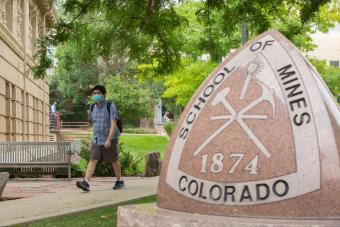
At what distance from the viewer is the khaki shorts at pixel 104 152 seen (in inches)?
399

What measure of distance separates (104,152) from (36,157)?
509 centimetres

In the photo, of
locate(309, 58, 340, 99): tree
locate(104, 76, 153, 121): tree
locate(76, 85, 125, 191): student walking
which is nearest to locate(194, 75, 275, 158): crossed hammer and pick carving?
locate(76, 85, 125, 191): student walking

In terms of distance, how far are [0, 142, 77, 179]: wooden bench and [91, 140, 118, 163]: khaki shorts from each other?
4.03 meters

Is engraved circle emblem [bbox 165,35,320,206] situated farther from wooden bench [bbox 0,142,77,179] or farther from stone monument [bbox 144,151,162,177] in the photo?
wooden bench [bbox 0,142,77,179]

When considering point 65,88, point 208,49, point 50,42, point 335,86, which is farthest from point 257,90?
point 65,88

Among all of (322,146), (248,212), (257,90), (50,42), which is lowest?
(248,212)

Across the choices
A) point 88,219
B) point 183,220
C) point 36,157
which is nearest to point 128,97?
point 36,157

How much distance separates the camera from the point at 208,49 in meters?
12.9

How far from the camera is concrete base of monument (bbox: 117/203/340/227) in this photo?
4.25 metres

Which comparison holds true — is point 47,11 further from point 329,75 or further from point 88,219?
point 88,219

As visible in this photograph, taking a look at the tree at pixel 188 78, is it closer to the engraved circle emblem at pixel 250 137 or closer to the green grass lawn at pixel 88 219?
the green grass lawn at pixel 88 219

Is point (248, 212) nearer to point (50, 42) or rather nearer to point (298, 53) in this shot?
point (298, 53)

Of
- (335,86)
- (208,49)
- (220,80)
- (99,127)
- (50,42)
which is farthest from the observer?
(335,86)

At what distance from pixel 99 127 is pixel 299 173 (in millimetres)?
5987
